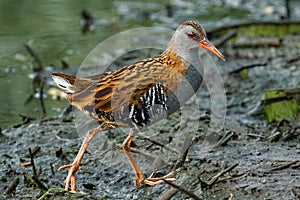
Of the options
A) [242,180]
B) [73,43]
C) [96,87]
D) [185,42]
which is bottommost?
[73,43]

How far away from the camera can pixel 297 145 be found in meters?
6.87

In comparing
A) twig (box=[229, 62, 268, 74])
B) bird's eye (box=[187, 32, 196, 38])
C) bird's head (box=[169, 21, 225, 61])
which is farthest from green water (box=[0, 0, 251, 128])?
bird's eye (box=[187, 32, 196, 38])

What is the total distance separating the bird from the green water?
2796 mm

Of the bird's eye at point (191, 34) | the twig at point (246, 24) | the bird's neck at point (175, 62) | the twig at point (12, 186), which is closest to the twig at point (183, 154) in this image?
the bird's neck at point (175, 62)

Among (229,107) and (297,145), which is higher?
(297,145)

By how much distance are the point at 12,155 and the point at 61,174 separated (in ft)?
2.71

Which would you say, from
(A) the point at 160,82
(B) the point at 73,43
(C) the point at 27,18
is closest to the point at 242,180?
(A) the point at 160,82

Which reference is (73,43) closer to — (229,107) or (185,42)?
(229,107)

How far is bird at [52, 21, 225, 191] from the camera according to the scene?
20.3 ft

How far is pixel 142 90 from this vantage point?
20.3 ft

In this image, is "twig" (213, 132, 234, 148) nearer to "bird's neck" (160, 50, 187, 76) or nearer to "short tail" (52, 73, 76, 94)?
"bird's neck" (160, 50, 187, 76)

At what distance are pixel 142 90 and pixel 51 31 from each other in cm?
703

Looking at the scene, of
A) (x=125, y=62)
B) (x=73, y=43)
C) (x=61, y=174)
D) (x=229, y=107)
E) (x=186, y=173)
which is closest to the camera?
(x=186, y=173)

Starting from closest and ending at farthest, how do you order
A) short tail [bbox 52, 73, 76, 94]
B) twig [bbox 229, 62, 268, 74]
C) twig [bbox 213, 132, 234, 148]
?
short tail [bbox 52, 73, 76, 94], twig [bbox 213, 132, 234, 148], twig [bbox 229, 62, 268, 74]
